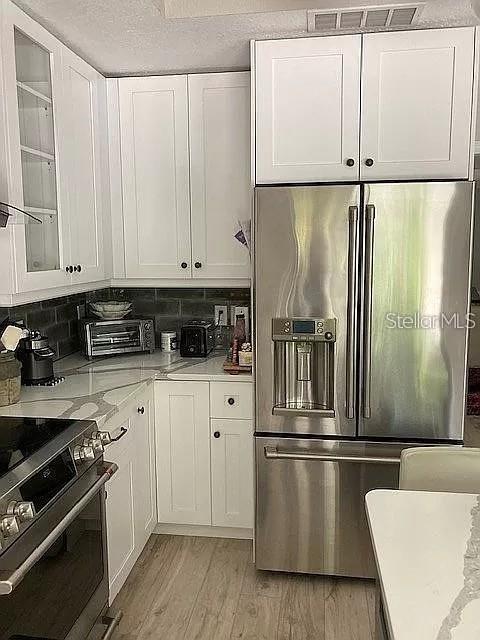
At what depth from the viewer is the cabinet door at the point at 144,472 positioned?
266 centimetres

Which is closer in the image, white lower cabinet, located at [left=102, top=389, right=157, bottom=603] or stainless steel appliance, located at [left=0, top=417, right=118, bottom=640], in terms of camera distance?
stainless steel appliance, located at [left=0, top=417, right=118, bottom=640]

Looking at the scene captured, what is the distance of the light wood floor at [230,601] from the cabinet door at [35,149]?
4.57 feet

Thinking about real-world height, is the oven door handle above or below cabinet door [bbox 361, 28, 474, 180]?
below

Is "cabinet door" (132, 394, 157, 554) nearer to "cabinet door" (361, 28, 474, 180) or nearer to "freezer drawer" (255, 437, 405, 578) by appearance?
"freezer drawer" (255, 437, 405, 578)

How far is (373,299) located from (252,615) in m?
1.39

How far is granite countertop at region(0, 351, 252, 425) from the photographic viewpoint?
226 cm

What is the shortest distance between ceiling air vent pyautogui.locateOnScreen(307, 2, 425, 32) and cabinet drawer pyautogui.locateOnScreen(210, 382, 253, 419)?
159 centimetres

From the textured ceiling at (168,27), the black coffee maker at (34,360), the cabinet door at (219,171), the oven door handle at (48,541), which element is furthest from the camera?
the cabinet door at (219,171)

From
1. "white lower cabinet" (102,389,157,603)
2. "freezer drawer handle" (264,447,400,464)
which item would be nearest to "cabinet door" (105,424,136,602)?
"white lower cabinet" (102,389,157,603)

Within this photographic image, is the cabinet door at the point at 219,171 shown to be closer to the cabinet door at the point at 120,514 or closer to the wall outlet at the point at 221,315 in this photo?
the wall outlet at the point at 221,315

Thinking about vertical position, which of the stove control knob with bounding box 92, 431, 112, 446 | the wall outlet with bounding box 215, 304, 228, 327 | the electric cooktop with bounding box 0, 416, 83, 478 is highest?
the wall outlet with bounding box 215, 304, 228, 327

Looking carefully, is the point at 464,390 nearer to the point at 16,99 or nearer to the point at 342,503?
the point at 342,503

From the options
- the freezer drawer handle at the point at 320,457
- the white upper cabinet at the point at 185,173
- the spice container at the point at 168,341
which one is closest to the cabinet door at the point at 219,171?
the white upper cabinet at the point at 185,173

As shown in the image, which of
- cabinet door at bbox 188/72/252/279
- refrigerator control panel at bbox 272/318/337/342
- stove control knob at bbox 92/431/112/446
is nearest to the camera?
stove control knob at bbox 92/431/112/446
